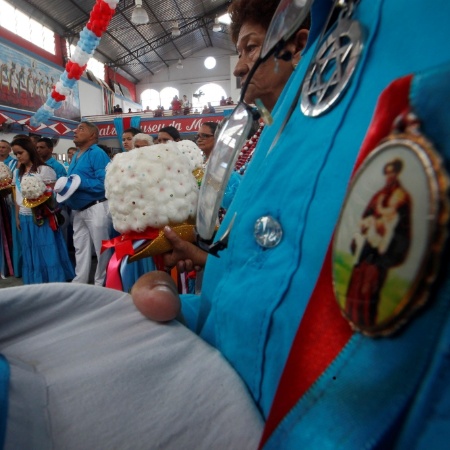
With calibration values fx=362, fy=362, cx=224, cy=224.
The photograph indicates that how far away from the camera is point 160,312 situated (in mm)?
507

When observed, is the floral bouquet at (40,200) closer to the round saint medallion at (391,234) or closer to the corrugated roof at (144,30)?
the round saint medallion at (391,234)

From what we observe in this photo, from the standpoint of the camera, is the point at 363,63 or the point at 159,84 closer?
the point at 363,63

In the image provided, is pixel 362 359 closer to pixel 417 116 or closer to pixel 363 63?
pixel 417 116

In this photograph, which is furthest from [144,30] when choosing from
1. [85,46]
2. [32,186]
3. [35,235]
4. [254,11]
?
[254,11]

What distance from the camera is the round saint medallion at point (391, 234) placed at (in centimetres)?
19

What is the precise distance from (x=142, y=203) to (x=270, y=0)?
54 cm

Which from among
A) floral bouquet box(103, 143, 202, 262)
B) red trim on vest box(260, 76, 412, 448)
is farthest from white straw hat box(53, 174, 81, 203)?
red trim on vest box(260, 76, 412, 448)

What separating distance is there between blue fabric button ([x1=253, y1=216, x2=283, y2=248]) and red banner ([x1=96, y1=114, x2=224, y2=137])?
820 centimetres

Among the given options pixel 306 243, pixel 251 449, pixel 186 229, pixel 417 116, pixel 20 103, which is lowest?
pixel 251 449

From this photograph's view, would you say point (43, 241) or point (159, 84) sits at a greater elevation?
point (159, 84)

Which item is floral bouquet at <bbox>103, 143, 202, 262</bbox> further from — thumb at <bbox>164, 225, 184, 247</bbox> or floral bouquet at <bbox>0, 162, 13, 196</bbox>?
floral bouquet at <bbox>0, 162, 13, 196</bbox>

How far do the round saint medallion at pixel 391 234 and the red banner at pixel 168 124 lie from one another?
8.36 m

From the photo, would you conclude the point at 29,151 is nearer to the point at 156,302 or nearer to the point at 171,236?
the point at 171,236

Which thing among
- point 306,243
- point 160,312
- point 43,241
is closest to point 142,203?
point 160,312
